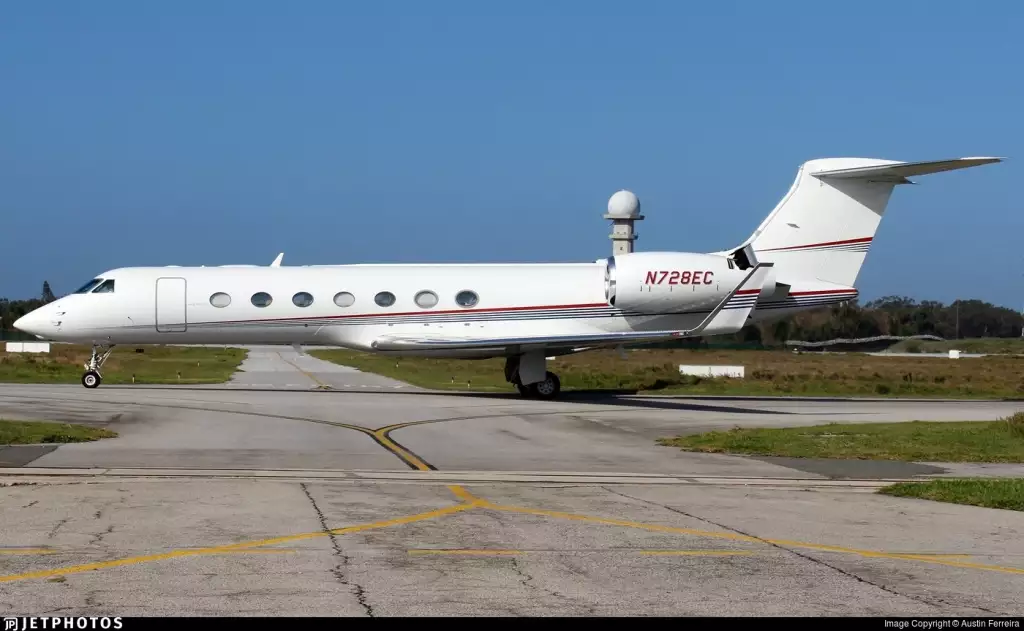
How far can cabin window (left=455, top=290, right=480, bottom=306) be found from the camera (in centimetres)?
3089

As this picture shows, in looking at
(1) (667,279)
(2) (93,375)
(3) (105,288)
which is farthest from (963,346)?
(2) (93,375)

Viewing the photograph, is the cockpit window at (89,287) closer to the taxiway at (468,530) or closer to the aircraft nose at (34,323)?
the aircraft nose at (34,323)

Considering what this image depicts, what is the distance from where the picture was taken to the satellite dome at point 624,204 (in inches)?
2515

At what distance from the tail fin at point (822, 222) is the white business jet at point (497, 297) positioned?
1.5 inches

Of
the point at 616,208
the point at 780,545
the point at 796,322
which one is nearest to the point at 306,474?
the point at 780,545

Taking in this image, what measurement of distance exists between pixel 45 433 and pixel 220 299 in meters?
12.7

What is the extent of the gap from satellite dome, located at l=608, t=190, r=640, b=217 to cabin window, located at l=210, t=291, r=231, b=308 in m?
36.4

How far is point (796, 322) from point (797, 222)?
54109 millimetres

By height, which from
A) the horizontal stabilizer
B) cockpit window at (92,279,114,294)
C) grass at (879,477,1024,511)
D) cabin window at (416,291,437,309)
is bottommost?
grass at (879,477,1024,511)

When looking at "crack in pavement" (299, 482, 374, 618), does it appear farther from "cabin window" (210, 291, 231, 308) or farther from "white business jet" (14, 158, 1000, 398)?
"cabin window" (210, 291, 231, 308)

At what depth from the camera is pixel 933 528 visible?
35.8 ft

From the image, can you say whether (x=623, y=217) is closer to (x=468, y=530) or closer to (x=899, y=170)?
(x=899, y=170)

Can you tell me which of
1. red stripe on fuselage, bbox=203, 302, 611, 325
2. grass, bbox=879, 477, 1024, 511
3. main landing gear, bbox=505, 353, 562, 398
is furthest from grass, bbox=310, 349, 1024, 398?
grass, bbox=879, 477, 1024, 511

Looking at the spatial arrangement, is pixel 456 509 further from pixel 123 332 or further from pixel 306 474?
pixel 123 332
